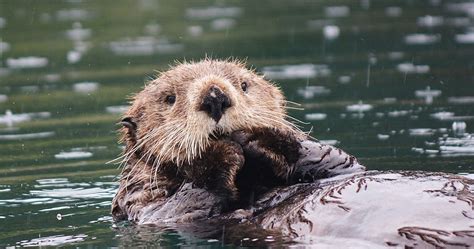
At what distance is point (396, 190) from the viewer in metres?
5.39

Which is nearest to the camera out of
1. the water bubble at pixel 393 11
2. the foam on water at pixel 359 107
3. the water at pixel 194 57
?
the water at pixel 194 57

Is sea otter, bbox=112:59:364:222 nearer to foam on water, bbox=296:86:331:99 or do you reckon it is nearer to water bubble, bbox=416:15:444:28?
foam on water, bbox=296:86:331:99

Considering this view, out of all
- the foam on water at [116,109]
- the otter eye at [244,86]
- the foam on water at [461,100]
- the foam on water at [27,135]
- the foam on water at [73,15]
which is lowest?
the foam on water at [27,135]

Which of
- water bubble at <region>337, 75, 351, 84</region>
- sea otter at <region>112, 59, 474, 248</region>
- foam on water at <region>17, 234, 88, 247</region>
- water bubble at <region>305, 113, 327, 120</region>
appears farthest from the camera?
water bubble at <region>337, 75, 351, 84</region>

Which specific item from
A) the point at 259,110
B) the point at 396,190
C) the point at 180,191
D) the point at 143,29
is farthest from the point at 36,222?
the point at 143,29

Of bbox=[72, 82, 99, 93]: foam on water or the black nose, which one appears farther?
bbox=[72, 82, 99, 93]: foam on water

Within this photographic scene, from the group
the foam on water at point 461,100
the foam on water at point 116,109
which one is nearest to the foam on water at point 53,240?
the foam on water at point 116,109

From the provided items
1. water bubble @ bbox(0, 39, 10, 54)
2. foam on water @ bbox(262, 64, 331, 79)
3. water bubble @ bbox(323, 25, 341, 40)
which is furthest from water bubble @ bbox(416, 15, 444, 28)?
water bubble @ bbox(0, 39, 10, 54)

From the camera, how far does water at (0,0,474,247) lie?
8.02 meters

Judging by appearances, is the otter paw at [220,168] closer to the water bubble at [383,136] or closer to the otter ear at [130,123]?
the otter ear at [130,123]

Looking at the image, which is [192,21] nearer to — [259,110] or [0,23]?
[0,23]

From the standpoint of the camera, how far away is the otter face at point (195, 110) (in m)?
5.89

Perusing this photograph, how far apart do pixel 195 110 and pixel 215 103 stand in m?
0.19

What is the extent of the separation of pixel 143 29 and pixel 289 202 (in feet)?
42.4
